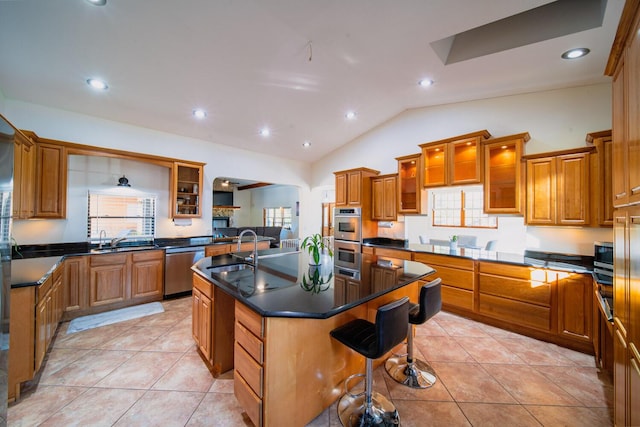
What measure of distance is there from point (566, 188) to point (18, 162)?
622cm

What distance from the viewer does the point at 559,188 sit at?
9.42 ft

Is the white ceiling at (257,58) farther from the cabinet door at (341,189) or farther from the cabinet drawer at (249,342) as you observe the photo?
the cabinet drawer at (249,342)

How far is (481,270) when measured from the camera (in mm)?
3104

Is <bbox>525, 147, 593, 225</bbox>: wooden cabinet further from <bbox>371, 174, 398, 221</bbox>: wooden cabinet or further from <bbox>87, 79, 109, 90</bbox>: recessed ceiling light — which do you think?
<bbox>87, 79, 109, 90</bbox>: recessed ceiling light

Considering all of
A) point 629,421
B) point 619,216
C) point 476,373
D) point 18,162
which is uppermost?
point 18,162

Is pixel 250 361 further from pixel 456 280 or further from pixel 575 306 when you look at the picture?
pixel 575 306

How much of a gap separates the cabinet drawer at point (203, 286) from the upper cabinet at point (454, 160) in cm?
358

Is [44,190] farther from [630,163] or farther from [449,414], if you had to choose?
[630,163]

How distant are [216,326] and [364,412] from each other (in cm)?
126

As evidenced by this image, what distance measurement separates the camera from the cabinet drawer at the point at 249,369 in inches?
53.2

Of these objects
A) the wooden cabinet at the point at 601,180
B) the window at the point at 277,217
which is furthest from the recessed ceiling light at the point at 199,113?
the window at the point at 277,217

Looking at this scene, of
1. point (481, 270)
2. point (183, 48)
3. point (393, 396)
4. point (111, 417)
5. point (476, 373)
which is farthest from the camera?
point (481, 270)

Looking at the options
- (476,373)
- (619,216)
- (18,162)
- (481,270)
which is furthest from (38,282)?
(481,270)

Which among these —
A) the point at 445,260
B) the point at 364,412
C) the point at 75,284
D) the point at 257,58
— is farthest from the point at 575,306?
the point at 75,284
